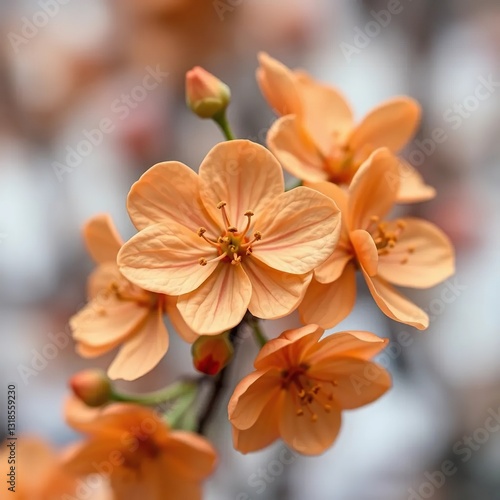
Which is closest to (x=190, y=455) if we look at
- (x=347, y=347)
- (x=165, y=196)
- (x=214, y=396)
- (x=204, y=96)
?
(x=214, y=396)

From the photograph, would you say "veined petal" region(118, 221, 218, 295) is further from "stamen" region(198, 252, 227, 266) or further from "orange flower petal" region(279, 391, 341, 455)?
"orange flower petal" region(279, 391, 341, 455)

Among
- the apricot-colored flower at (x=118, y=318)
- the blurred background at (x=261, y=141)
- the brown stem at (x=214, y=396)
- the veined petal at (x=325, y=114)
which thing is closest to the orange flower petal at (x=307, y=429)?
the brown stem at (x=214, y=396)

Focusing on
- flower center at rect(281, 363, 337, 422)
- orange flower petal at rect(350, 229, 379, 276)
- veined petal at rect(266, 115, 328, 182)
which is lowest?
flower center at rect(281, 363, 337, 422)

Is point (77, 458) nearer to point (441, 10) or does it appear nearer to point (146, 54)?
point (146, 54)

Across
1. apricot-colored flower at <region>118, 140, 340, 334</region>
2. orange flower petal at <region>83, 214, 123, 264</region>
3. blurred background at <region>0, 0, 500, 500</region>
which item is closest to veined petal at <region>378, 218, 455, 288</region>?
apricot-colored flower at <region>118, 140, 340, 334</region>

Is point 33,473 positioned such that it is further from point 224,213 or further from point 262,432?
point 224,213

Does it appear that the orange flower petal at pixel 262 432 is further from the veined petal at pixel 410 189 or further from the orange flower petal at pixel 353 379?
the veined petal at pixel 410 189
